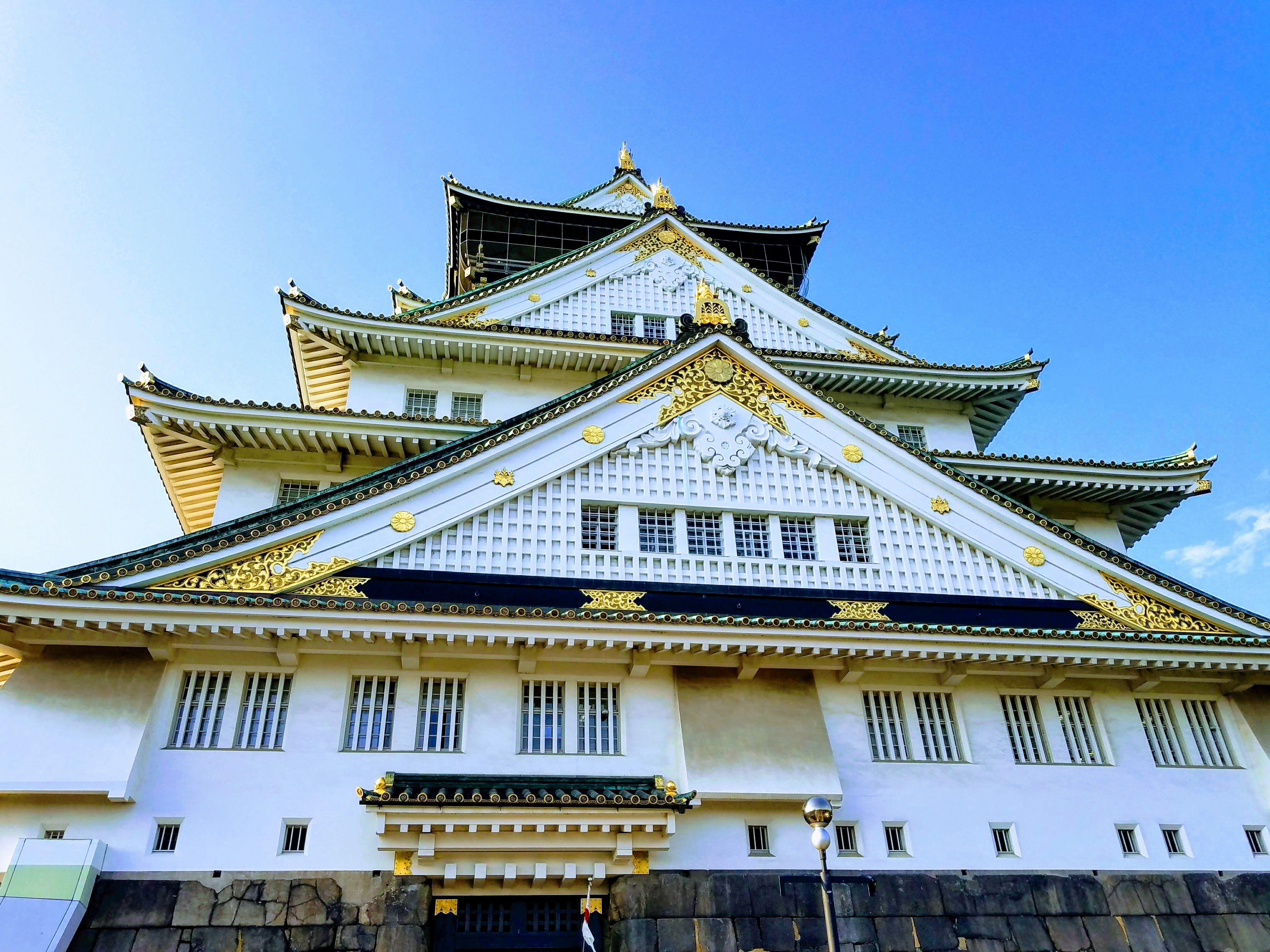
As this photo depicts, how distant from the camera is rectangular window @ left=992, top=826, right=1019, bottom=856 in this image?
43.7ft

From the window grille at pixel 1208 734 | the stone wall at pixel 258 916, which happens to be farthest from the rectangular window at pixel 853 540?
the stone wall at pixel 258 916

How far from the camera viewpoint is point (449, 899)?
38.4 ft

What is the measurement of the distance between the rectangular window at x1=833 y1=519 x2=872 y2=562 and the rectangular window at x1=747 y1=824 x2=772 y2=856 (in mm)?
4866

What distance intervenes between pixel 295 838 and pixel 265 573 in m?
3.63

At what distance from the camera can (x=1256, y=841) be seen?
14242mm

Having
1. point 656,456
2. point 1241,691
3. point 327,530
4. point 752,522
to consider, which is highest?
point 656,456

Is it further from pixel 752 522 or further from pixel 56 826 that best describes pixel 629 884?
pixel 56 826

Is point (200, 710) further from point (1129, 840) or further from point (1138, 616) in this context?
point (1138, 616)

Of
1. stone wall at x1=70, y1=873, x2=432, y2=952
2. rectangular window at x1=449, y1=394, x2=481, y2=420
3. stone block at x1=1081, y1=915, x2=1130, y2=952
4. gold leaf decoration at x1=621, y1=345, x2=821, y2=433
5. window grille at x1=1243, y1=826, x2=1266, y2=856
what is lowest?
stone block at x1=1081, y1=915, x2=1130, y2=952

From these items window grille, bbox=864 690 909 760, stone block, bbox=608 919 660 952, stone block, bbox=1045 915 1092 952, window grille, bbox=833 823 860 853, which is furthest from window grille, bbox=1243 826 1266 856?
stone block, bbox=608 919 660 952

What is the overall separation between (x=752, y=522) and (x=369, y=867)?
819cm

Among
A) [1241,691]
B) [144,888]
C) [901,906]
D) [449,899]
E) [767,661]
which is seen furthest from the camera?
[1241,691]

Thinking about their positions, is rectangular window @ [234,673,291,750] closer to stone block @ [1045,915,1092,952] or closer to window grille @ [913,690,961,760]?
window grille @ [913,690,961,760]

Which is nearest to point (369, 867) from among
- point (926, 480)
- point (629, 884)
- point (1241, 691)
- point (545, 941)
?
point (545, 941)
